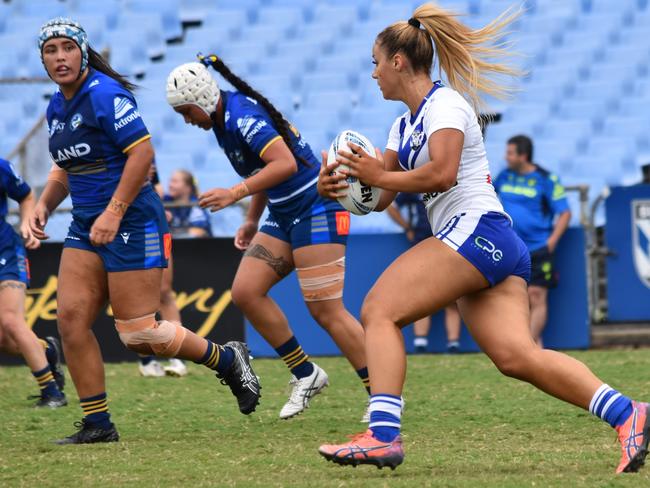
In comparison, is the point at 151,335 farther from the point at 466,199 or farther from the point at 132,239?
the point at 466,199

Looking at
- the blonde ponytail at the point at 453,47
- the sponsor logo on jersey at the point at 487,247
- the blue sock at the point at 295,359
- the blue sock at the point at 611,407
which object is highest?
the blonde ponytail at the point at 453,47

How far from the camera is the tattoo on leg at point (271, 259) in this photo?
6.93 m

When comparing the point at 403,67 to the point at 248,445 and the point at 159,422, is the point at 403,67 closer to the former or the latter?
the point at 248,445

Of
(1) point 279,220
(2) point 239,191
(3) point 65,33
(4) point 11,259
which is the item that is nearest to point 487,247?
(2) point 239,191

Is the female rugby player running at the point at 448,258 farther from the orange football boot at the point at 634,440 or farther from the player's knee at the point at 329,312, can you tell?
the player's knee at the point at 329,312

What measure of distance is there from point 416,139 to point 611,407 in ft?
4.32

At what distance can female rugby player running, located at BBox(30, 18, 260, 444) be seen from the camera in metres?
5.84

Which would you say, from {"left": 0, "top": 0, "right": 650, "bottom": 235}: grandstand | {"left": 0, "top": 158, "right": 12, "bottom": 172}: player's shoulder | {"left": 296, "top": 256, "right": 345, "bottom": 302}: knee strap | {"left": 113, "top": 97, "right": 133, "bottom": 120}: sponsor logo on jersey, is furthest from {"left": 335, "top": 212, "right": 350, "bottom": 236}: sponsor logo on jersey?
{"left": 0, "top": 0, "right": 650, "bottom": 235}: grandstand

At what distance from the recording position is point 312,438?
616 cm

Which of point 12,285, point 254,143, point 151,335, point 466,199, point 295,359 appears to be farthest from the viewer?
point 12,285

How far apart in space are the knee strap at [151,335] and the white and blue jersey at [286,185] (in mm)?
991

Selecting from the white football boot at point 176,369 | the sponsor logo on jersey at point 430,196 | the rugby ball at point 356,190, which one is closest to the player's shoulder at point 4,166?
the white football boot at point 176,369

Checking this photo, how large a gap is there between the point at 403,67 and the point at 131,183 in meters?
1.53

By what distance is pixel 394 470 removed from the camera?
4941mm
